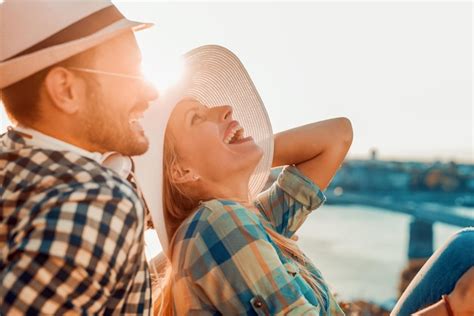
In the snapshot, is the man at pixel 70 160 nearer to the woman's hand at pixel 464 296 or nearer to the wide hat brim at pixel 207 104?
the wide hat brim at pixel 207 104

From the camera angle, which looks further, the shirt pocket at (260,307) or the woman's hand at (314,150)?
the woman's hand at (314,150)

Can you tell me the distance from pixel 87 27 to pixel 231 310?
84 centimetres

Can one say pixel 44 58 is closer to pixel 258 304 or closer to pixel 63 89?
pixel 63 89

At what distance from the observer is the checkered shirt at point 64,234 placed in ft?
4.18

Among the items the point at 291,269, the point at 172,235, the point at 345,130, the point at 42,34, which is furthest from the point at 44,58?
the point at 345,130

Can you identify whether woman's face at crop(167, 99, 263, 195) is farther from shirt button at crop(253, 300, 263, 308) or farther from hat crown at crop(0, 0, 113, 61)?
hat crown at crop(0, 0, 113, 61)

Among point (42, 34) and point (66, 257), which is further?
point (42, 34)

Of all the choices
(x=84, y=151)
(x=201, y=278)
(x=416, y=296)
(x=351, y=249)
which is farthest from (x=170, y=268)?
(x=351, y=249)

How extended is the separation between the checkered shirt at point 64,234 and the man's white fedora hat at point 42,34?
173 mm

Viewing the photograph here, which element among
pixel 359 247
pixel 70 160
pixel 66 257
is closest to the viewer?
pixel 66 257

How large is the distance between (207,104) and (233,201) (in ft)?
1.65

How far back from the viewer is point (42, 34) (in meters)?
1.42

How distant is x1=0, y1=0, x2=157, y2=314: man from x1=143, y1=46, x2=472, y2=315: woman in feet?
1.32

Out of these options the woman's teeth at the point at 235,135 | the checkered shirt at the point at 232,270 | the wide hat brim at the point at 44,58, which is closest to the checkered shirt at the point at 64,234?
the wide hat brim at the point at 44,58
